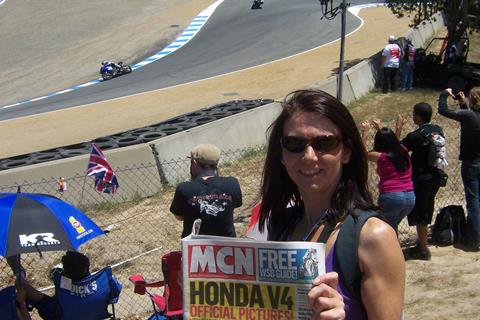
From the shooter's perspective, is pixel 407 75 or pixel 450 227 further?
pixel 407 75

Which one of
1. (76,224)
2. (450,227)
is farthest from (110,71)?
(76,224)

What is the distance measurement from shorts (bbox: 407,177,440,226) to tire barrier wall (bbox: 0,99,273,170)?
5.72m

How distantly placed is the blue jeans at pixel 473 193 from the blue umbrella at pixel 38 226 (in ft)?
13.6

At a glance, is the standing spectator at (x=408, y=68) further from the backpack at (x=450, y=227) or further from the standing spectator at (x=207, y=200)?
the standing spectator at (x=207, y=200)

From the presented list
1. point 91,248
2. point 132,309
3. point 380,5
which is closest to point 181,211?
point 132,309

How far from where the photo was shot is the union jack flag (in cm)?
880

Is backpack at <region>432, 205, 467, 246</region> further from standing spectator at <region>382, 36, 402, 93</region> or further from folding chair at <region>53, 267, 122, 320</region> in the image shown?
standing spectator at <region>382, 36, 402, 93</region>

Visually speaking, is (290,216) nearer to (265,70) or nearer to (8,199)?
(8,199)

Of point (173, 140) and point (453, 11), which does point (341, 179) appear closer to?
point (173, 140)

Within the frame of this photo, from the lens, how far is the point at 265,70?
76.7 ft

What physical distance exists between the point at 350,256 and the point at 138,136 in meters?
10.2

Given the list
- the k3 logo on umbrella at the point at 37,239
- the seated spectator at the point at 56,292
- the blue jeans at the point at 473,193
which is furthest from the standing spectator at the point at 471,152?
the k3 logo on umbrella at the point at 37,239

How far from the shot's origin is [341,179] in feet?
7.68

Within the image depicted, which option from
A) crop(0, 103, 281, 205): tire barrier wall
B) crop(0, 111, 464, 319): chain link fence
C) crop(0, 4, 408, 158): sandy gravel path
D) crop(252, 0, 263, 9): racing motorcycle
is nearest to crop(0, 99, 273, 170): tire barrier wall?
crop(0, 103, 281, 205): tire barrier wall
